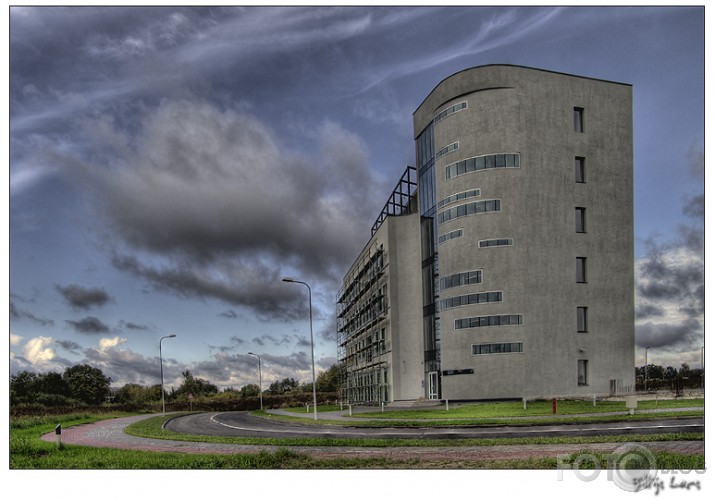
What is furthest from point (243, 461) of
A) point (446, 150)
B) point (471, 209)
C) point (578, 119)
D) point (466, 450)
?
point (578, 119)

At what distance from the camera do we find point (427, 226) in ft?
225

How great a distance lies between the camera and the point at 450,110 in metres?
61.8

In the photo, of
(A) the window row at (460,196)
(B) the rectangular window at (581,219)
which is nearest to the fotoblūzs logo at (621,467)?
(A) the window row at (460,196)

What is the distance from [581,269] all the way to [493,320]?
1004 centimetres

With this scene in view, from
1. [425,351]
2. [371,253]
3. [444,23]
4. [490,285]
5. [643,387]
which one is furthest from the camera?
[371,253]

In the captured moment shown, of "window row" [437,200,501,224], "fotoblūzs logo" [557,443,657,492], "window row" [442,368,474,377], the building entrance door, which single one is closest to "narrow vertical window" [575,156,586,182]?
"window row" [437,200,501,224]

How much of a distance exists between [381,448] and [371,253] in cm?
6088

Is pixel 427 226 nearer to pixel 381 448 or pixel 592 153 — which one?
pixel 592 153

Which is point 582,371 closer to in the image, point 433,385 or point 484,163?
point 433,385

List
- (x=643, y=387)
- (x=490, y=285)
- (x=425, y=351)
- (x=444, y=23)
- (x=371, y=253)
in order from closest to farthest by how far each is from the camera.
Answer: (x=444, y=23) → (x=490, y=285) → (x=643, y=387) → (x=425, y=351) → (x=371, y=253)

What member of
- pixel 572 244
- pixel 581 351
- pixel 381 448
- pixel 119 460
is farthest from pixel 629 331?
pixel 119 460

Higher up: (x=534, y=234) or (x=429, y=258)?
(x=534, y=234)

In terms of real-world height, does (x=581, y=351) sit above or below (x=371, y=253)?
below

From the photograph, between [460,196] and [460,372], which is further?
[460,196]
